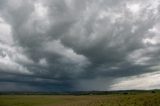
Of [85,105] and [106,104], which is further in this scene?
[85,105]

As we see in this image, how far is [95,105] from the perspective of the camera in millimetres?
46281

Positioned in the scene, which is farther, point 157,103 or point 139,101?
point 139,101

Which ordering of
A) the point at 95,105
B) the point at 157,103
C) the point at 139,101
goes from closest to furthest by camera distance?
the point at 157,103 < the point at 139,101 < the point at 95,105

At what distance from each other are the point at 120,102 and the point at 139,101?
142 inches

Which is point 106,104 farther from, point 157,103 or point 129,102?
point 157,103

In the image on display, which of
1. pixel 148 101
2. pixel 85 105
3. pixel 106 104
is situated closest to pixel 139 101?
pixel 148 101

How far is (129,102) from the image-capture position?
4356 cm

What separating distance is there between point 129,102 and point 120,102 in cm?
191

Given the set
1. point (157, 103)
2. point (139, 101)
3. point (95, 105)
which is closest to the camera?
point (157, 103)

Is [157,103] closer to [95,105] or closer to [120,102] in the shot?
[120,102]

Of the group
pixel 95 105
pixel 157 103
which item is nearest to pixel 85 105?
pixel 95 105

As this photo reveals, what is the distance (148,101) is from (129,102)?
336 cm

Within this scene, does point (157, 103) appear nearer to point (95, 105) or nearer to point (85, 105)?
point (95, 105)

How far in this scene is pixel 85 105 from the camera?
→ 49.1 metres
